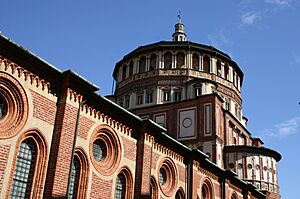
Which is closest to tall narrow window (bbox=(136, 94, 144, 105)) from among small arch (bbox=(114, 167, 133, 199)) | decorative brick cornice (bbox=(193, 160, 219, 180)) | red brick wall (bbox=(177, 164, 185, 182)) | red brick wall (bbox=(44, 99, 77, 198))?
decorative brick cornice (bbox=(193, 160, 219, 180))

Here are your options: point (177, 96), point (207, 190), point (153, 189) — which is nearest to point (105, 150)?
point (153, 189)

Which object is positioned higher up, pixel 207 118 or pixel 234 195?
pixel 207 118

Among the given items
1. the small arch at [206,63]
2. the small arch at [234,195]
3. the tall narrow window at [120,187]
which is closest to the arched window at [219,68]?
the small arch at [206,63]

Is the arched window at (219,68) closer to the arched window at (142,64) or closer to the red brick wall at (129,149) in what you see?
the arched window at (142,64)

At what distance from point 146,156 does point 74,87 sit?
17.1 feet

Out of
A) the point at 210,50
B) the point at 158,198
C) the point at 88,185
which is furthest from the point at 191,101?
the point at 88,185

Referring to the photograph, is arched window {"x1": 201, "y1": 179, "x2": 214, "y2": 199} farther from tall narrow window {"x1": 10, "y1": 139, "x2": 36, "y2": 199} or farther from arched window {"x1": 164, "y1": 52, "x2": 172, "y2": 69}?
arched window {"x1": 164, "y1": 52, "x2": 172, "y2": 69}

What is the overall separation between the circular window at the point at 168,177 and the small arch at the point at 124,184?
2.76m

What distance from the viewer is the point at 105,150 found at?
51.4 ft

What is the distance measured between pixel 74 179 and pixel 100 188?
127 cm

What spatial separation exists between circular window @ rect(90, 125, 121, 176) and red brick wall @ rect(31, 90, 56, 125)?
2223mm

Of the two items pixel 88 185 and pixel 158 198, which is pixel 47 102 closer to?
pixel 88 185

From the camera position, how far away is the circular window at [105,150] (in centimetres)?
1495

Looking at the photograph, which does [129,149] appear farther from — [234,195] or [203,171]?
[234,195]
